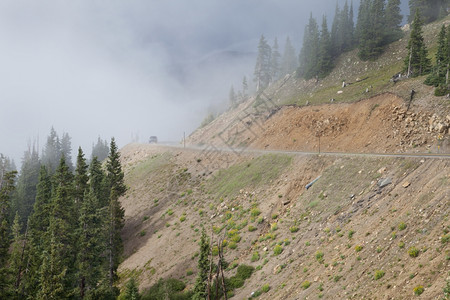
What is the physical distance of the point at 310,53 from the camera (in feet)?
271

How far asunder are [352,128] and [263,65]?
6988 cm

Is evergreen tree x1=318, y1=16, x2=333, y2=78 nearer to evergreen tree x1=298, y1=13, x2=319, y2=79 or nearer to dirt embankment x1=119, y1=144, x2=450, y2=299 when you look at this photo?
evergreen tree x1=298, y1=13, x2=319, y2=79

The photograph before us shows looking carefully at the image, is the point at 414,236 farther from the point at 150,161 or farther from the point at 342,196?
the point at 150,161

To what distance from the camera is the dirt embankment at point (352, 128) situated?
92.5ft

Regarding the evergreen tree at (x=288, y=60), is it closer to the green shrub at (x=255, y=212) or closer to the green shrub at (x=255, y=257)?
the green shrub at (x=255, y=212)

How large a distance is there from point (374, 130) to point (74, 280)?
37834 millimetres

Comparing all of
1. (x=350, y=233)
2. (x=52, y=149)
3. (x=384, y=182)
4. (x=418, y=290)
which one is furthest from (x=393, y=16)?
(x=52, y=149)

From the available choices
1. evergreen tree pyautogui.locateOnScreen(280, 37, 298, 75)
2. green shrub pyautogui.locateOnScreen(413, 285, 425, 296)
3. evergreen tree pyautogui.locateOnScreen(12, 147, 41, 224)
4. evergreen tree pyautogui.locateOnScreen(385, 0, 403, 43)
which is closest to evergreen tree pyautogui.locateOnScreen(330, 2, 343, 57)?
evergreen tree pyautogui.locateOnScreen(385, 0, 403, 43)

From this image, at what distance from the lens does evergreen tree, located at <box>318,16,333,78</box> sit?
72.8 metres

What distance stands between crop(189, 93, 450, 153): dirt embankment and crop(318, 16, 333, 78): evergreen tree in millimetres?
25850

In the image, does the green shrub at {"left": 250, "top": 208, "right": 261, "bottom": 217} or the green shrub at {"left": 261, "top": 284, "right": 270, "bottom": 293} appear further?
the green shrub at {"left": 250, "top": 208, "right": 261, "bottom": 217}

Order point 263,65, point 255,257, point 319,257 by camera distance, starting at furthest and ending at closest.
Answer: point 263,65
point 255,257
point 319,257

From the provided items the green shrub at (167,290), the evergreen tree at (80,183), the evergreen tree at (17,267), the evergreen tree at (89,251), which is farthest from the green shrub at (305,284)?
the evergreen tree at (80,183)

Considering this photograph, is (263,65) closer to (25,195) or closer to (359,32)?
(359,32)
